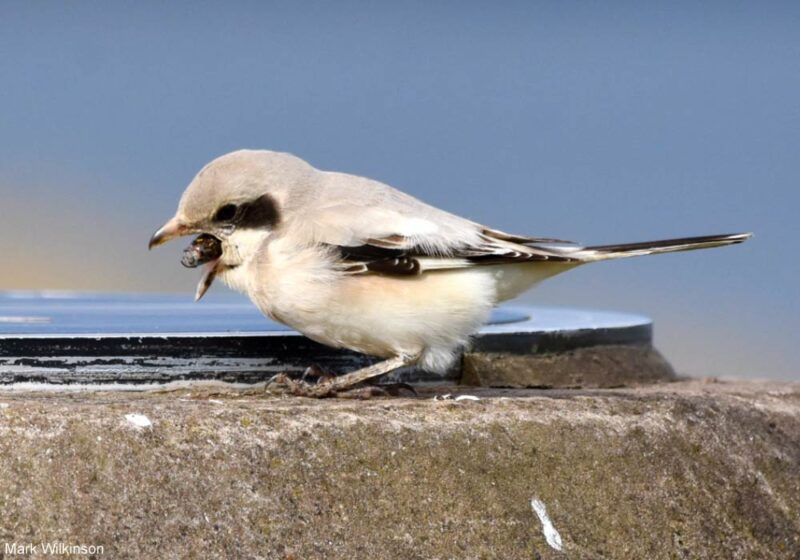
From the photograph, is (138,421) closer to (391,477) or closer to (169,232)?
(391,477)

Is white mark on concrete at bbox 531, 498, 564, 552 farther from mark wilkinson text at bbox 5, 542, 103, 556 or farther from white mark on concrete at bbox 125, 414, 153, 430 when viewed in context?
mark wilkinson text at bbox 5, 542, 103, 556

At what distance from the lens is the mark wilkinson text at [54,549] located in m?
3.63

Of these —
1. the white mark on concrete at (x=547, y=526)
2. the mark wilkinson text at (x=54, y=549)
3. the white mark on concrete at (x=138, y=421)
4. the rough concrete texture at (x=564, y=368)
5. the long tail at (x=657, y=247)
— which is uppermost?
the long tail at (x=657, y=247)

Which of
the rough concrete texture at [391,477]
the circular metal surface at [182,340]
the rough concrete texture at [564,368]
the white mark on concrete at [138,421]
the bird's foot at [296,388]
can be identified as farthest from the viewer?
the rough concrete texture at [564,368]

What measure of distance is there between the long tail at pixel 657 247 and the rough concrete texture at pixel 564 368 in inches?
30.5

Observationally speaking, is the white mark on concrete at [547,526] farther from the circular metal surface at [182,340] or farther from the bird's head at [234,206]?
the bird's head at [234,206]

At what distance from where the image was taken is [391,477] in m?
4.22

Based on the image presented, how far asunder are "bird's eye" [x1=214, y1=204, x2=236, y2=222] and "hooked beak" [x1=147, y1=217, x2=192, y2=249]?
0.14 m

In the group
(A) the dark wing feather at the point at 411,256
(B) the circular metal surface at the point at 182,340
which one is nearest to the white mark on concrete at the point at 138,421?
(B) the circular metal surface at the point at 182,340

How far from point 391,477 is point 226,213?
1.71 meters

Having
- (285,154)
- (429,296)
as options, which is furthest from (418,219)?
(285,154)

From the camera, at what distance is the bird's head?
17.6 ft

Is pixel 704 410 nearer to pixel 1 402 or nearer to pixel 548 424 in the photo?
pixel 548 424

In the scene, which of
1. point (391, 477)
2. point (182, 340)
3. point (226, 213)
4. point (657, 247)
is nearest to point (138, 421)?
point (391, 477)
